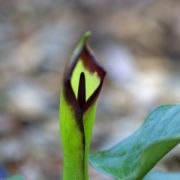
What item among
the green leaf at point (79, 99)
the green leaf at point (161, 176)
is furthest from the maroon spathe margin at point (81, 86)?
the green leaf at point (161, 176)

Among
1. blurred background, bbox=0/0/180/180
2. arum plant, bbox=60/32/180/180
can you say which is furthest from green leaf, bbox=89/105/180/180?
blurred background, bbox=0/0/180/180

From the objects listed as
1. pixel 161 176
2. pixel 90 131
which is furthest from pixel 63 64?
pixel 90 131

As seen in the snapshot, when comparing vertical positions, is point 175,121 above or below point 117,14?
above

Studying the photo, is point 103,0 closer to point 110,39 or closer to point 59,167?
point 110,39

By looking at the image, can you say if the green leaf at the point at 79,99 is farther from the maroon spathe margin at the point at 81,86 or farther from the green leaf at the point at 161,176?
the green leaf at the point at 161,176

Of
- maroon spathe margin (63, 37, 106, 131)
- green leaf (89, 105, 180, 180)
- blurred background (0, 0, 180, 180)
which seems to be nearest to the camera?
maroon spathe margin (63, 37, 106, 131)

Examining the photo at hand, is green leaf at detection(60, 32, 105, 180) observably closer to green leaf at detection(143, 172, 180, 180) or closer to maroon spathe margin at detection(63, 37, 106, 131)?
maroon spathe margin at detection(63, 37, 106, 131)

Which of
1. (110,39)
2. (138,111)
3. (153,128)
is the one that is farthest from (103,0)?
(153,128)
